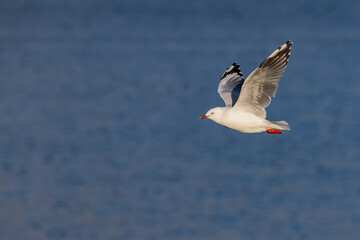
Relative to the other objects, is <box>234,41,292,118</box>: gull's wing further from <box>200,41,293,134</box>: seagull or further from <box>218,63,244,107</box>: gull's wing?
<box>218,63,244,107</box>: gull's wing

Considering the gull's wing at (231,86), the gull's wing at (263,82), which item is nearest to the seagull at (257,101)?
the gull's wing at (263,82)

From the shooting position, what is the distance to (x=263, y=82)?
7.55 metres

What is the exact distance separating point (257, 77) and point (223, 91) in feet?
3.81

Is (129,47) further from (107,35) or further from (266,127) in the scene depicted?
(266,127)

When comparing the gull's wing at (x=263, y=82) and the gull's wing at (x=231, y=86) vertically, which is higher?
the gull's wing at (x=231, y=86)

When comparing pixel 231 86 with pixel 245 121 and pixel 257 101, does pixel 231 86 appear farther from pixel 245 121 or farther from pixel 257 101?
pixel 245 121

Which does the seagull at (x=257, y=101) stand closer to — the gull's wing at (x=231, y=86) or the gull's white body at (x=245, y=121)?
the gull's white body at (x=245, y=121)

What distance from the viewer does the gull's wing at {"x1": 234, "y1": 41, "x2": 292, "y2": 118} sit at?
7.45 metres

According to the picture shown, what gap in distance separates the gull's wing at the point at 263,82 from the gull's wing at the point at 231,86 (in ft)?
2.13

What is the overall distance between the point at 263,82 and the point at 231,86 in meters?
1.11

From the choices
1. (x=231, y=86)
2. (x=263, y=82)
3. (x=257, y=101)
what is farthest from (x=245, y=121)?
(x=231, y=86)

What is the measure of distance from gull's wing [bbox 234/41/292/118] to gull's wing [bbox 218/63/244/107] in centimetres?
65

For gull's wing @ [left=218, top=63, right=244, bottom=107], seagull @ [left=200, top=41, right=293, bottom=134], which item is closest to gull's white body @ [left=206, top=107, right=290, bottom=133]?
seagull @ [left=200, top=41, right=293, bottom=134]

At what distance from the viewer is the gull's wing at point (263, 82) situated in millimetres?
7449
